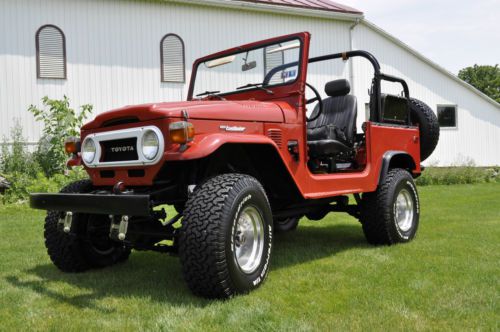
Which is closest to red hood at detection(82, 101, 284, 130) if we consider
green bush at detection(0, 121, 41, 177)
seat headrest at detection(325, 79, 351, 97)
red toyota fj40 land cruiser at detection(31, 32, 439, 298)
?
red toyota fj40 land cruiser at detection(31, 32, 439, 298)

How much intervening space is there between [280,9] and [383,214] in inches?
374

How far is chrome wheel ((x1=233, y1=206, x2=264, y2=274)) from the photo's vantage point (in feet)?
11.8

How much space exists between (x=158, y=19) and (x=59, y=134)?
12.3 feet

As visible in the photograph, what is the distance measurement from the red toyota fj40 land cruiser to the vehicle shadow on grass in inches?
7.0

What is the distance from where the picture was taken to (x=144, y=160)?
3.53 metres

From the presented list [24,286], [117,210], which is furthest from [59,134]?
[117,210]

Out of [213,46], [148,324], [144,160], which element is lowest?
[148,324]

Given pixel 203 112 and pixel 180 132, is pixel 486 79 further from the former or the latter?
pixel 180 132

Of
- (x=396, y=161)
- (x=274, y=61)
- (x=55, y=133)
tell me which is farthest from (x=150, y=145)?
(x=55, y=133)

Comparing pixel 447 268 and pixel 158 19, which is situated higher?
pixel 158 19

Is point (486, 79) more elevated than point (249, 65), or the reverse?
point (486, 79)

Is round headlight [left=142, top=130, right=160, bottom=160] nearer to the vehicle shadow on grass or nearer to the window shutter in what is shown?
the vehicle shadow on grass

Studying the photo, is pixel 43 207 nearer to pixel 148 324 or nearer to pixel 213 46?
pixel 148 324

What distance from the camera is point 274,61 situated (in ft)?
16.1
